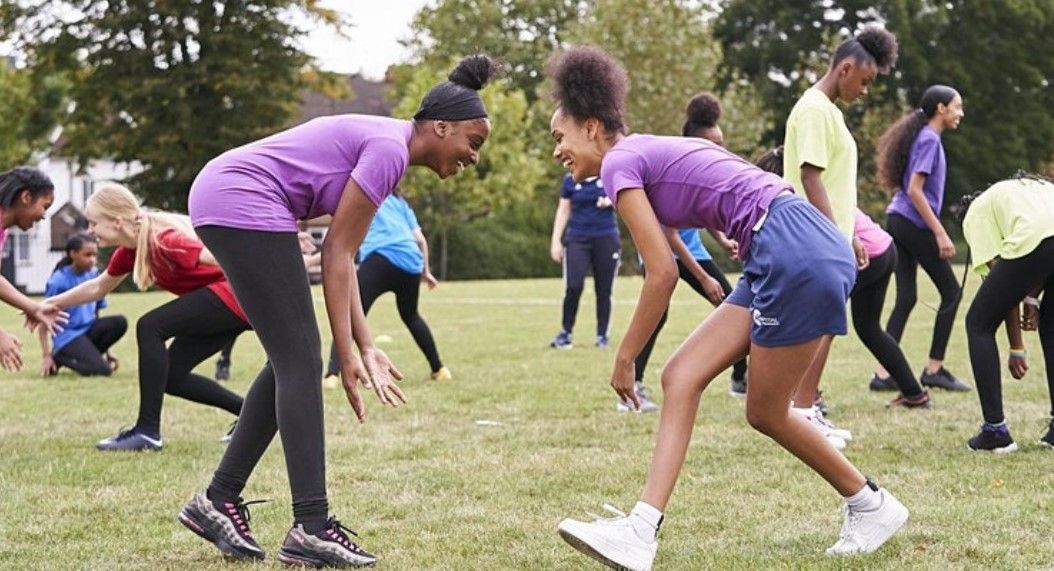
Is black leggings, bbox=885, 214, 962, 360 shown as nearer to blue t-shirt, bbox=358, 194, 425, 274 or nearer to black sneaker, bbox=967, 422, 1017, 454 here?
black sneaker, bbox=967, 422, 1017, 454

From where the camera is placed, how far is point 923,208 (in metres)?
9.16

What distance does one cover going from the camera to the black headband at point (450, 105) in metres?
4.72

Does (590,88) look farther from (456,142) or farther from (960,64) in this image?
(960,64)

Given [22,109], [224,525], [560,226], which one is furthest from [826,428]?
[22,109]

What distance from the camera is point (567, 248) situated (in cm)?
1395

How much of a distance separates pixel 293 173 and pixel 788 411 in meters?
1.88

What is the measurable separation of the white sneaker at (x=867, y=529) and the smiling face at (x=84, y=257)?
30.8 feet

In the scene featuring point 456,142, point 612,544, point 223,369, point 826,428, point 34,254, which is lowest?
point 34,254

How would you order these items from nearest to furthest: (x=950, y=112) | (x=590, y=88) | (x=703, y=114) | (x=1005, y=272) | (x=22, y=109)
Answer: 1. (x=590, y=88)
2. (x=1005, y=272)
3. (x=703, y=114)
4. (x=950, y=112)
5. (x=22, y=109)

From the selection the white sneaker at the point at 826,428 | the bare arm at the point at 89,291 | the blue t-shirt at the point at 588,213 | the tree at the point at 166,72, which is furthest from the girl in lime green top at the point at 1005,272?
the tree at the point at 166,72

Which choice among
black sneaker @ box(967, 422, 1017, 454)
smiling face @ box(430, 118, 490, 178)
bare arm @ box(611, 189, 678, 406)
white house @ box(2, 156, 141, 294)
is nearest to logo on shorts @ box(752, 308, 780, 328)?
bare arm @ box(611, 189, 678, 406)

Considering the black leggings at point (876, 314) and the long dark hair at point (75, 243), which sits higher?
the black leggings at point (876, 314)

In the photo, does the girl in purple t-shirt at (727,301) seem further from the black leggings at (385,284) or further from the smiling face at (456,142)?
the black leggings at (385,284)

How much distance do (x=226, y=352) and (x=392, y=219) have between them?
2.13 m
